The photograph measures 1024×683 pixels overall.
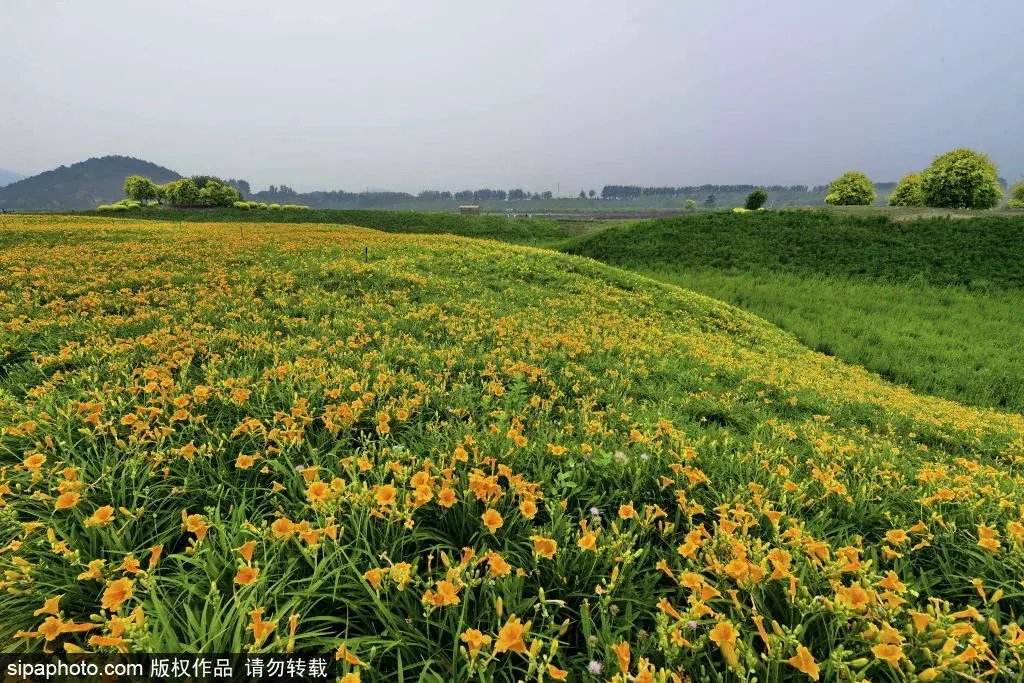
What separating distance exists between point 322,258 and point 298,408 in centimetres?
887

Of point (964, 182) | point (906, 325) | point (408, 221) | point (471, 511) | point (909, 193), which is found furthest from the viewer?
point (408, 221)

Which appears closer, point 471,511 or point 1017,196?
point 471,511

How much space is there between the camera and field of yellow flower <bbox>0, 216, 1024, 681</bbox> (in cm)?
158

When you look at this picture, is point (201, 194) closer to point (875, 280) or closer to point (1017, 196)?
point (875, 280)

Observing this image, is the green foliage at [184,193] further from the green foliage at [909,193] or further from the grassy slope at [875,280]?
the green foliage at [909,193]

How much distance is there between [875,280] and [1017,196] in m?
40.6

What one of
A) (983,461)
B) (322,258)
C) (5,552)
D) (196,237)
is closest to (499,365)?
(5,552)

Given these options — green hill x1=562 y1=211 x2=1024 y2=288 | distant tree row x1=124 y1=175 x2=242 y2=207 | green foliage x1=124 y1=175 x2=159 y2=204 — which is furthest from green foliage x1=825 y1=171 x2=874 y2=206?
green foliage x1=124 y1=175 x2=159 y2=204

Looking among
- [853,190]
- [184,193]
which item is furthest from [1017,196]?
[184,193]

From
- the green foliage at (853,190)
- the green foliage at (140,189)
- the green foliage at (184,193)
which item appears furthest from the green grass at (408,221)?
the green foliage at (853,190)

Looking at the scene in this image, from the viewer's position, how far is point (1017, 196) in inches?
1519

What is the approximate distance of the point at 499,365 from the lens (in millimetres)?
4844

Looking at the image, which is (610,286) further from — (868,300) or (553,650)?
(553,650)

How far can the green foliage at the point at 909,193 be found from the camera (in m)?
33.0
